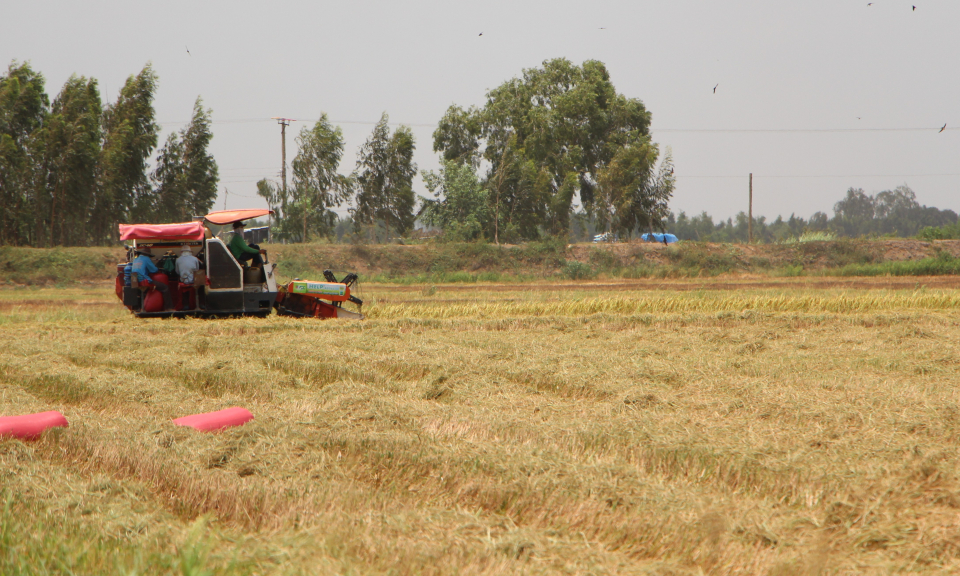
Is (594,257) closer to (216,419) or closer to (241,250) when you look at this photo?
(241,250)

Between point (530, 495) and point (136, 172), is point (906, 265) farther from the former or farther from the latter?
point (136, 172)

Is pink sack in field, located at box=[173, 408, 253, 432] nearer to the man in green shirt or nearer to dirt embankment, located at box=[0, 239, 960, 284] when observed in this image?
the man in green shirt

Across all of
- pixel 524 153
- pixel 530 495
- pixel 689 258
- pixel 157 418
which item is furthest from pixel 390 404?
pixel 524 153

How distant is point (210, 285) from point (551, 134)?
3347 cm

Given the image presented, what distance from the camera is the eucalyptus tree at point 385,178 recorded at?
4394 cm

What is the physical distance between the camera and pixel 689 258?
33.6 meters

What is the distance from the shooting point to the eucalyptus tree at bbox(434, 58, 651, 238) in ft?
140

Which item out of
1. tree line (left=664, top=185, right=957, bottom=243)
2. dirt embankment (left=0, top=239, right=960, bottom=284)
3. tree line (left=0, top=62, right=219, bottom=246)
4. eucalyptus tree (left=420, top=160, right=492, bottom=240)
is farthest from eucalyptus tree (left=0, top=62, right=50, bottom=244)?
tree line (left=664, top=185, right=957, bottom=243)

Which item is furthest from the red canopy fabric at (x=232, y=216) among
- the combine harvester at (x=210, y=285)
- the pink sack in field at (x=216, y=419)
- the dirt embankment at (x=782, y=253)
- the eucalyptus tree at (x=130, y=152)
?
the eucalyptus tree at (x=130, y=152)

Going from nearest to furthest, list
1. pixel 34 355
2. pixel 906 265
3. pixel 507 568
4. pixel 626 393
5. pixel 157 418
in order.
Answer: pixel 507 568 → pixel 157 418 → pixel 626 393 → pixel 34 355 → pixel 906 265

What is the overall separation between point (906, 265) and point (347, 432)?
30.9 m

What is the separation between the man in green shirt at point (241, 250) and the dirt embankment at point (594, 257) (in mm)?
18257

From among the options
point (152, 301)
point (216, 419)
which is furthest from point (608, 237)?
point (216, 419)

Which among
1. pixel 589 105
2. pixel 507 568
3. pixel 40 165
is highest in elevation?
pixel 589 105
